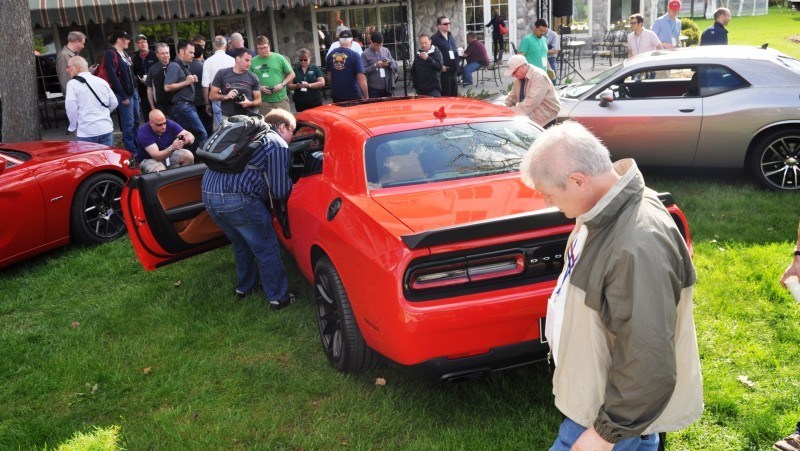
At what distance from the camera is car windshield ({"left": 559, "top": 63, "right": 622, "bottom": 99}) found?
8.12m

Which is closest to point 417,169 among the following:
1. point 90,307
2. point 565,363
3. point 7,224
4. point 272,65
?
point 565,363

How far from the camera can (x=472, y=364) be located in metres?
3.42

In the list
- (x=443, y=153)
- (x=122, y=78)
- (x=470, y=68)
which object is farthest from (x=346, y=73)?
(x=443, y=153)

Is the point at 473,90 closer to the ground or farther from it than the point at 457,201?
closer to the ground

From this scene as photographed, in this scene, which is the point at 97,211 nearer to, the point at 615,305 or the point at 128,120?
the point at 128,120

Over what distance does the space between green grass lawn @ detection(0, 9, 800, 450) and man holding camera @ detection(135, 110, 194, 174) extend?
3.99 ft

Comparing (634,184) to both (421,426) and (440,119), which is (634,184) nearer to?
(421,426)

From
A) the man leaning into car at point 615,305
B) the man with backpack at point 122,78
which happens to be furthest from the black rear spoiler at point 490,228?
the man with backpack at point 122,78

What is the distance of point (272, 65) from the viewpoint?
1013 centimetres

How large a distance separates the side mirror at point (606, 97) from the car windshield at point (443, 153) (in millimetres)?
3369

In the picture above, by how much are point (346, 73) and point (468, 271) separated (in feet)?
24.8

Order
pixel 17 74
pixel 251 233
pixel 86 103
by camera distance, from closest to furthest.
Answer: pixel 251 233
pixel 86 103
pixel 17 74

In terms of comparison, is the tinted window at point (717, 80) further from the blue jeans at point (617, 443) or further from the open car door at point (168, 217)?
the blue jeans at point (617, 443)

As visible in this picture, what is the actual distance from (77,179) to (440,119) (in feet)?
13.0
